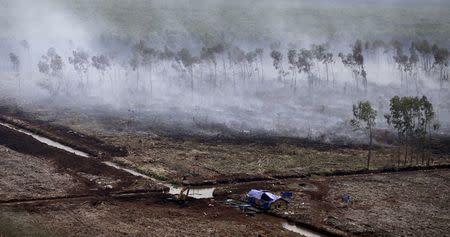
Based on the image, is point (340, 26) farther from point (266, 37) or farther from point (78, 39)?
point (78, 39)

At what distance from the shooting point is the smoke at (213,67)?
7775cm

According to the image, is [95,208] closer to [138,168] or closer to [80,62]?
[138,168]

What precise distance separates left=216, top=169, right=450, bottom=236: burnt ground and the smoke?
1716 centimetres

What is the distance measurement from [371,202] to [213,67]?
239 feet

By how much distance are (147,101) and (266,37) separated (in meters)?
60.5

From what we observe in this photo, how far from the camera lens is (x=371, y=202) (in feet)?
139

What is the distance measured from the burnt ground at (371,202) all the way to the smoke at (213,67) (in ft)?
56.3

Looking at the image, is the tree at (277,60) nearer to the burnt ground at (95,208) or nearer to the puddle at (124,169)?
the puddle at (124,169)

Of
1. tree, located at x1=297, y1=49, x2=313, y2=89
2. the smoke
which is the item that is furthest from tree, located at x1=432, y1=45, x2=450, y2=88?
tree, located at x1=297, y1=49, x2=313, y2=89

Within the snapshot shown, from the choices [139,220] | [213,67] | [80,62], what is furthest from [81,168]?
[213,67]

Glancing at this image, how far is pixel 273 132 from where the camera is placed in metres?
68.0

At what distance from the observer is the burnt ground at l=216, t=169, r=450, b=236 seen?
37031mm

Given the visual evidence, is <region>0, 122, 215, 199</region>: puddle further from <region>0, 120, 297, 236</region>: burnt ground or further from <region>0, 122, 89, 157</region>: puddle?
<region>0, 120, 297, 236</region>: burnt ground

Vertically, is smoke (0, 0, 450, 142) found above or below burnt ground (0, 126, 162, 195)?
above
